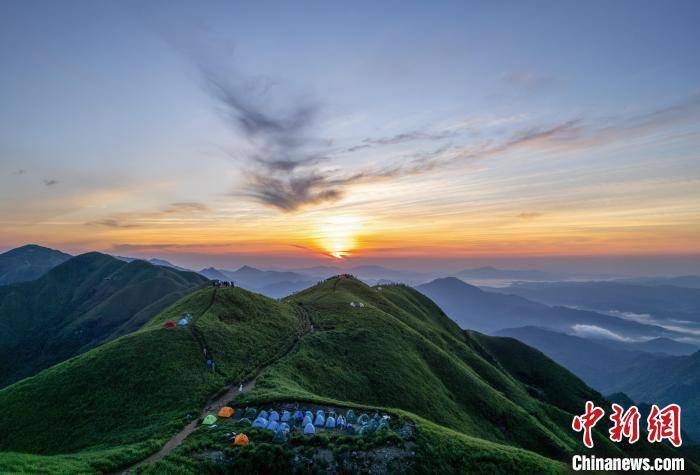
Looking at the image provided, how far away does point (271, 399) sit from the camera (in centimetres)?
3672

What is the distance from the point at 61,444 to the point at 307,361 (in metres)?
32.5

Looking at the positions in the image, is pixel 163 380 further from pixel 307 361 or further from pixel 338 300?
pixel 338 300

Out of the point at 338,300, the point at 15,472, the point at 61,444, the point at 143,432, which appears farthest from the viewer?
the point at 338,300

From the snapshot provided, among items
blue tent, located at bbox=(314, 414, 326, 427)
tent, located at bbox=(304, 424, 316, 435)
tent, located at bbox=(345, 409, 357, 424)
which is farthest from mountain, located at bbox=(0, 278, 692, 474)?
blue tent, located at bbox=(314, 414, 326, 427)

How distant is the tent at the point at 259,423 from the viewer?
3070cm

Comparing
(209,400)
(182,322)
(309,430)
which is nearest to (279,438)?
(309,430)

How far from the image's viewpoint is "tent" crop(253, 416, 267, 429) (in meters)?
30.7

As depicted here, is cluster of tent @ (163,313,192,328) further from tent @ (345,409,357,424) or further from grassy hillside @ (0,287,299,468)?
tent @ (345,409,357,424)

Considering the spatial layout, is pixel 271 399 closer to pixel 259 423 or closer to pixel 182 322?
pixel 259 423

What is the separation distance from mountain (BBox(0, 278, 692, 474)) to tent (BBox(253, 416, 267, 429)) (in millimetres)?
1250

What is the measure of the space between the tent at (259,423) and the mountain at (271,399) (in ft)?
4.10

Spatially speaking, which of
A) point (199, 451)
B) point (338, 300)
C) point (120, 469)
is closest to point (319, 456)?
point (199, 451)

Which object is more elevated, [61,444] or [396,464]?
[396,464]

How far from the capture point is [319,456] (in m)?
26.8
